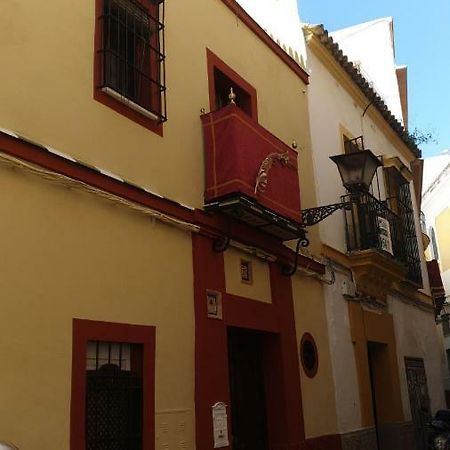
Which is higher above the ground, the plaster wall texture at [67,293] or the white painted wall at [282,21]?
the white painted wall at [282,21]

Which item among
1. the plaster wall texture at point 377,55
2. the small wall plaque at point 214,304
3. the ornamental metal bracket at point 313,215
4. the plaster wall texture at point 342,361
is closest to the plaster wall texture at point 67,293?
the small wall plaque at point 214,304

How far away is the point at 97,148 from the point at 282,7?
547 centimetres

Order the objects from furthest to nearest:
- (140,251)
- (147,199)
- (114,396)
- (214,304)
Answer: (214,304), (147,199), (140,251), (114,396)

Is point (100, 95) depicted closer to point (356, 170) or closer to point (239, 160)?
point (239, 160)

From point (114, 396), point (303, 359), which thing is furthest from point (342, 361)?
point (114, 396)

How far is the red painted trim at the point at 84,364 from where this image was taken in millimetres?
4520

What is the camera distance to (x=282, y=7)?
965 centimetres

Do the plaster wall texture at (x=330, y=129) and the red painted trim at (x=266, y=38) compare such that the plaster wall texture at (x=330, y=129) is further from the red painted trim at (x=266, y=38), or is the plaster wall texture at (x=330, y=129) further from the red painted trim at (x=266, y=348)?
the red painted trim at (x=266, y=348)

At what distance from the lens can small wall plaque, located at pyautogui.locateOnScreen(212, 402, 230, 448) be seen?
5.90m

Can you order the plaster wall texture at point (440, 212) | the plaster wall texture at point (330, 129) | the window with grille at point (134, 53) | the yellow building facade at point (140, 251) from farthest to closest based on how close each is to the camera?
1. the plaster wall texture at point (440, 212)
2. the plaster wall texture at point (330, 129)
3. the window with grille at point (134, 53)
4. the yellow building facade at point (140, 251)

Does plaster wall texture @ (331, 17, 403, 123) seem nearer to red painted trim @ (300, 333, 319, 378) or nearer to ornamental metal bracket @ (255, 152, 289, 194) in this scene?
red painted trim @ (300, 333, 319, 378)

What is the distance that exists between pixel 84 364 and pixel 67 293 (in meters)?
0.55

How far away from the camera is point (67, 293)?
4.70 meters

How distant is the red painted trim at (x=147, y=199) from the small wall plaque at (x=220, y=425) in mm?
1716
